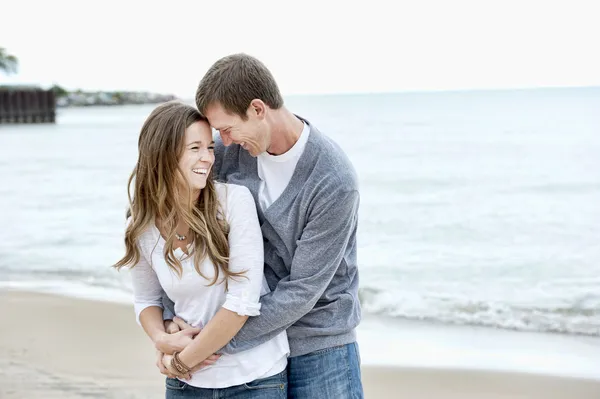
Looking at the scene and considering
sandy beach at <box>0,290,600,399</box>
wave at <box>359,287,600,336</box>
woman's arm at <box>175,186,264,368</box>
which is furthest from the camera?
wave at <box>359,287,600,336</box>

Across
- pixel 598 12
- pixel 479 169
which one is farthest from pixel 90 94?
pixel 479 169

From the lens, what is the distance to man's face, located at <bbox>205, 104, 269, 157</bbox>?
2.32 m

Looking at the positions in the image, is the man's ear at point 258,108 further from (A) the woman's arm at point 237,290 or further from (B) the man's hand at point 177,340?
(B) the man's hand at point 177,340

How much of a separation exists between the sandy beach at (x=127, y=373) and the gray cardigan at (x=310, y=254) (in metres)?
2.25

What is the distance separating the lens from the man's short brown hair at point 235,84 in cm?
230

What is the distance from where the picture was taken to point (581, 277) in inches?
334

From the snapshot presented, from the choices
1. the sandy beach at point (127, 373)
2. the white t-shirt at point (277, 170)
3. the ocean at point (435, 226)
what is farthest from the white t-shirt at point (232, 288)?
the ocean at point (435, 226)

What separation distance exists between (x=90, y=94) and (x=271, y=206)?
3295 inches

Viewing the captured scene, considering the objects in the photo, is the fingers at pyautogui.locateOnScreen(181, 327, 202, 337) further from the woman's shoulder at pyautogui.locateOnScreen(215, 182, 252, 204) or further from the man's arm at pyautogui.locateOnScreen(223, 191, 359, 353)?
the woman's shoulder at pyautogui.locateOnScreen(215, 182, 252, 204)

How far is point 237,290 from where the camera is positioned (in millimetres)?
2271

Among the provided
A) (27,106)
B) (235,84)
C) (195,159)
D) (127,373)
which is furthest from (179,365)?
(27,106)

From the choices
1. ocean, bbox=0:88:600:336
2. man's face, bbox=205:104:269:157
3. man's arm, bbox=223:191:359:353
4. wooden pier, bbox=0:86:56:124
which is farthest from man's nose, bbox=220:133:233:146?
wooden pier, bbox=0:86:56:124

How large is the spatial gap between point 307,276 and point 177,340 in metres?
0.43

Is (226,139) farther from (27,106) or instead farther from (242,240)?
(27,106)
